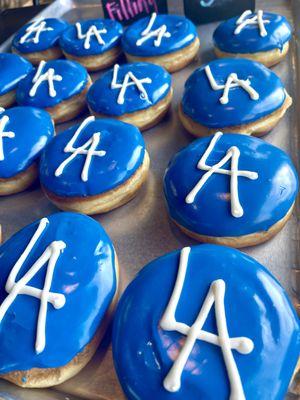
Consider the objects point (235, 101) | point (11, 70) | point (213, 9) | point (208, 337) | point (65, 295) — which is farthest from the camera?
point (213, 9)

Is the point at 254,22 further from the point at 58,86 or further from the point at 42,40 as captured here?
the point at 42,40

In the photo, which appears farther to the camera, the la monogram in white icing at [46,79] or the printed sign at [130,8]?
the printed sign at [130,8]

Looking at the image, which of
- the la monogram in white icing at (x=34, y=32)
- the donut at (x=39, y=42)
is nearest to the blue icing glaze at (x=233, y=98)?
the donut at (x=39, y=42)

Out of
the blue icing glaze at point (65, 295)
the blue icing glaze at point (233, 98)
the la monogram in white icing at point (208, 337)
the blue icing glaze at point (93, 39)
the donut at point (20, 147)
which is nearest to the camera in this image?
the la monogram in white icing at point (208, 337)

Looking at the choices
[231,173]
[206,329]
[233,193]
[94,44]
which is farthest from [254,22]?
[206,329]

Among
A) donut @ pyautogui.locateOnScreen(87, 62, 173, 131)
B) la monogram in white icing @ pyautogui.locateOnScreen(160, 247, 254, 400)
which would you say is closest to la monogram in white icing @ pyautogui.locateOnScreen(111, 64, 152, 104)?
donut @ pyautogui.locateOnScreen(87, 62, 173, 131)

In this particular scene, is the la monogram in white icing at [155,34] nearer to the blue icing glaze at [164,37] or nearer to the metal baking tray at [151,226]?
the blue icing glaze at [164,37]
